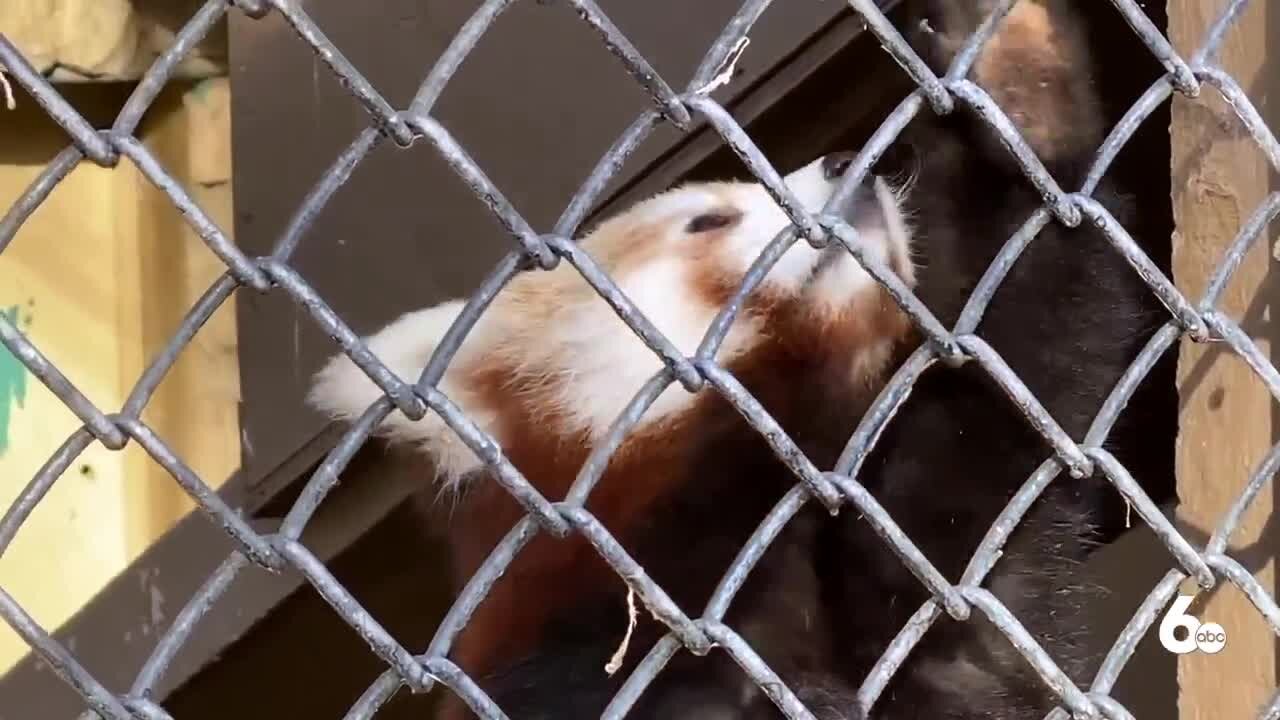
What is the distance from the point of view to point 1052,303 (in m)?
1.10

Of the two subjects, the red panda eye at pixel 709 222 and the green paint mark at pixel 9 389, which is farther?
the green paint mark at pixel 9 389

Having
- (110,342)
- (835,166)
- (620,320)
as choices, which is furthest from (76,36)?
(835,166)

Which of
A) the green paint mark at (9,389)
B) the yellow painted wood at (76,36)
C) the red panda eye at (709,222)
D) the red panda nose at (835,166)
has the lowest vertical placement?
the red panda nose at (835,166)

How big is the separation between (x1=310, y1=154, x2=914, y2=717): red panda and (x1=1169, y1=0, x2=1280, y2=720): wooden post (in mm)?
259

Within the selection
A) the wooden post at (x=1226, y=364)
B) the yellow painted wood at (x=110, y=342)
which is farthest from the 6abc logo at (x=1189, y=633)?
the yellow painted wood at (x=110, y=342)

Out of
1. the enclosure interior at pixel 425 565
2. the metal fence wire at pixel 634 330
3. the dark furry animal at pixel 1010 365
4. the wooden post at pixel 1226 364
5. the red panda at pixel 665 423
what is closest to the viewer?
the metal fence wire at pixel 634 330

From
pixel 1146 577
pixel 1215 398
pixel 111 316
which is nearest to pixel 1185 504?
pixel 1215 398

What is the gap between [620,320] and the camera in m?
1.32

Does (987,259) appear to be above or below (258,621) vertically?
above

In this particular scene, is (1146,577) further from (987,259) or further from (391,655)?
(391,655)

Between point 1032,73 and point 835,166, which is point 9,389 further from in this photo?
point 1032,73

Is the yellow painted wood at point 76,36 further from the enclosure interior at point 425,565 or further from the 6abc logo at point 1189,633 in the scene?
the 6abc logo at point 1189,633

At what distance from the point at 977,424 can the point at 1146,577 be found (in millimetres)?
930

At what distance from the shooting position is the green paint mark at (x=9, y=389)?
207cm
